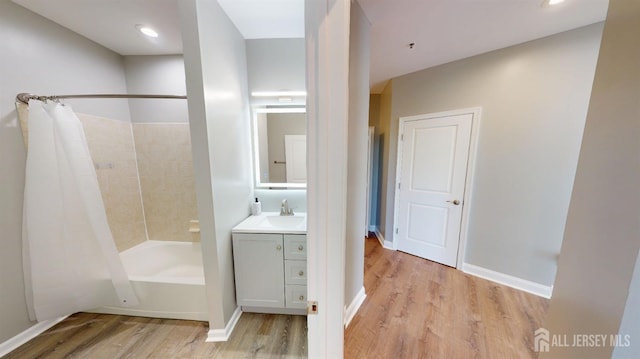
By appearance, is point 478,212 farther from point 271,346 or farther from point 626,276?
point 271,346

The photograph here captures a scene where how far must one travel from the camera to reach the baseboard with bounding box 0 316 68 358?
55.3 inches

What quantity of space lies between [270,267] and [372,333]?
3.34 ft

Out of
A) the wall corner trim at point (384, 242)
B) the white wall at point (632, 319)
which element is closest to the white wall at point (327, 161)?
the white wall at point (632, 319)

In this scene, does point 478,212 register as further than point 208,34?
Yes

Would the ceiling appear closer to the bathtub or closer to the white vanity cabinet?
the white vanity cabinet

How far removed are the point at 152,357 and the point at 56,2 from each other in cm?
273

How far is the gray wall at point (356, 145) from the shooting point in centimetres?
151

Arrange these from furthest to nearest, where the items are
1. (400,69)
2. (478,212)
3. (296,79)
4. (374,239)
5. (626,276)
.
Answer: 1. (374,239)
2. (400,69)
3. (478,212)
4. (296,79)
5. (626,276)

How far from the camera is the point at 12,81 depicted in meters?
1.43

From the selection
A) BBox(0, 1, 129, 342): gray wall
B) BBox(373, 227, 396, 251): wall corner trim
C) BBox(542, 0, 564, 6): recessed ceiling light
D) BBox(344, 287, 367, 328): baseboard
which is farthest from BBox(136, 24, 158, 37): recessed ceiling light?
BBox(373, 227, 396, 251): wall corner trim

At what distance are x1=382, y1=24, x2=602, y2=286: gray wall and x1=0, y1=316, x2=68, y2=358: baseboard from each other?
4195 millimetres

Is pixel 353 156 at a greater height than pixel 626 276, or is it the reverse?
pixel 353 156

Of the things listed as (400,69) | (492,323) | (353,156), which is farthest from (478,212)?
(400,69)

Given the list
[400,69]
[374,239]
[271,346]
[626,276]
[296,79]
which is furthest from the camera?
[374,239]
